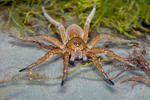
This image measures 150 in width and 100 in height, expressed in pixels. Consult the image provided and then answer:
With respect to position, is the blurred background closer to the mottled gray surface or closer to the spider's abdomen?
the mottled gray surface

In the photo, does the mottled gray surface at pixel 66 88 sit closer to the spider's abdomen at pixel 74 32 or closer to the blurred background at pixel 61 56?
the blurred background at pixel 61 56

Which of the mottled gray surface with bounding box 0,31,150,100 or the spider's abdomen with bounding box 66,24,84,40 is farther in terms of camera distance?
the spider's abdomen with bounding box 66,24,84,40

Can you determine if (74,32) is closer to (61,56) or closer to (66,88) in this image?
(61,56)

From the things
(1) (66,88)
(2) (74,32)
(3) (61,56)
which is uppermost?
(2) (74,32)

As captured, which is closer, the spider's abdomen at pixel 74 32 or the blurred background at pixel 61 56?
the blurred background at pixel 61 56

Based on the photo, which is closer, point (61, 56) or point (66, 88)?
point (66, 88)

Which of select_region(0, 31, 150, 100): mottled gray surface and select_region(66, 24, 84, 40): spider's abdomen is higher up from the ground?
select_region(66, 24, 84, 40): spider's abdomen

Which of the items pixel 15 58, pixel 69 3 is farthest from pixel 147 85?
pixel 69 3

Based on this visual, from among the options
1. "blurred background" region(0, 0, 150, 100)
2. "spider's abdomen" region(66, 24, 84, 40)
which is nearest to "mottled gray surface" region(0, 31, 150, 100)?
"blurred background" region(0, 0, 150, 100)

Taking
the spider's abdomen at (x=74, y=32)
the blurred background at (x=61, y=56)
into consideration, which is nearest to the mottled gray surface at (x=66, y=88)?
the blurred background at (x=61, y=56)

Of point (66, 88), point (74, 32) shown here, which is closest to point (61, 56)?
point (74, 32)

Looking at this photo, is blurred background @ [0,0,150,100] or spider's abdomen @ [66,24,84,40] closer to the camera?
blurred background @ [0,0,150,100]
